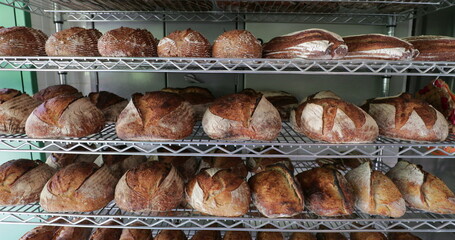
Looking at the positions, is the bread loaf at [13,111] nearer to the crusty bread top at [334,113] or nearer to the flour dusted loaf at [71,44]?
the flour dusted loaf at [71,44]

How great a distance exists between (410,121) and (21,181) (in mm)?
1847

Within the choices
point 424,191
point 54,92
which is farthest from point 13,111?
point 424,191

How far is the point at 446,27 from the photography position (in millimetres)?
1548

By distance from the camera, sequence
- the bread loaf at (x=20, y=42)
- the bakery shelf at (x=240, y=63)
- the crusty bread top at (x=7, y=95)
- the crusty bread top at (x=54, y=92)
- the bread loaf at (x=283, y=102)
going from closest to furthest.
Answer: the bakery shelf at (x=240, y=63) → the bread loaf at (x=20, y=42) → the crusty bread top at (x=7, y=95) → the crusty bread top at (x=54, y=92) → the bread loaf at (x=283, y=102)

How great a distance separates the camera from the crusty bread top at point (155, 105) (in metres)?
1.18

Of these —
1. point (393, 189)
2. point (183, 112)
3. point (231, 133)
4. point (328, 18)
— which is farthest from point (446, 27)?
point (183, 112)

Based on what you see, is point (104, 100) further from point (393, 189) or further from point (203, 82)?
point (393, 189)

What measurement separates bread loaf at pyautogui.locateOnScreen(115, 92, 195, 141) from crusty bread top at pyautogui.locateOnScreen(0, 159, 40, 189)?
0.57 meters

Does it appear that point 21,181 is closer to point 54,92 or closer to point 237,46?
point 54,92

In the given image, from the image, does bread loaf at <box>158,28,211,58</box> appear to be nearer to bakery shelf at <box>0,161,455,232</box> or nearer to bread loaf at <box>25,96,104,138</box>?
bread loaf at <box>25,96,104,138</box>

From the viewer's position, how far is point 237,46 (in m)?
1.11

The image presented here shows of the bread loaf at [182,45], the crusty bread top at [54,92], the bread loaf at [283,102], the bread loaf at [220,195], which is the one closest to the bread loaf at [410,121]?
the bread loaf at [283,102]

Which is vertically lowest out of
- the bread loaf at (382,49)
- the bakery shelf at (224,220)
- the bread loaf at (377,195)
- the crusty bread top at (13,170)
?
the bakery shelf at (224,220)

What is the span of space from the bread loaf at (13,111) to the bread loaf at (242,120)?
89 cm
